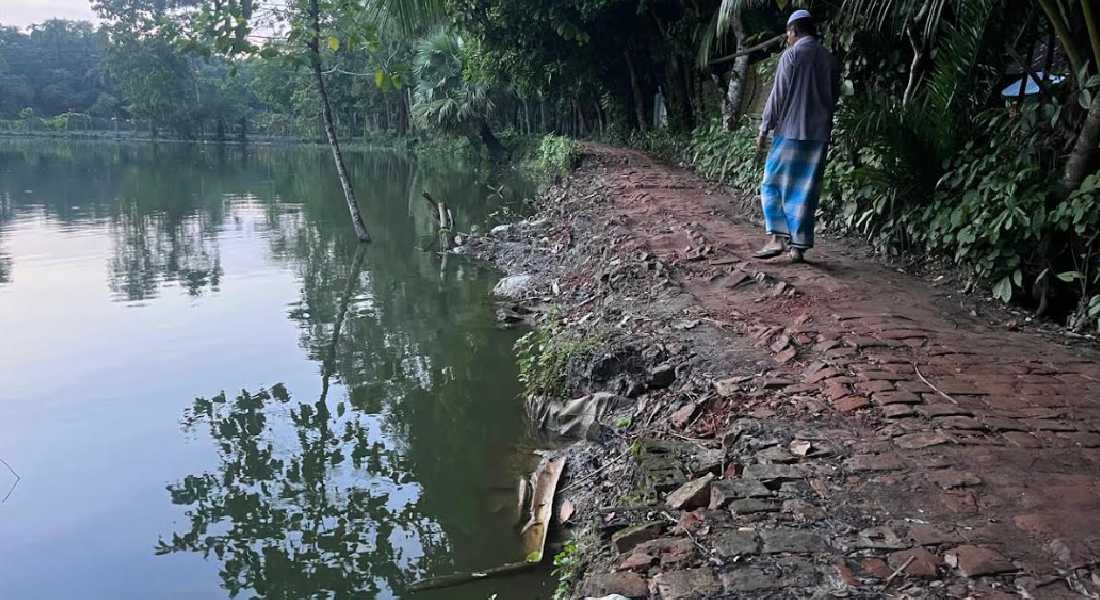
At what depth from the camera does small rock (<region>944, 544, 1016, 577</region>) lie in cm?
218

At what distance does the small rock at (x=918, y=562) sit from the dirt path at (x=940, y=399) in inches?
2.6

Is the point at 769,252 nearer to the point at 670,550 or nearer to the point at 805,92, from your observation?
the point at 805,92

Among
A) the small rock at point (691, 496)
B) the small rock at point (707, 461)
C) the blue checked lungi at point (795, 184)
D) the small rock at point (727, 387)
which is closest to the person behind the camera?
the small rock at point (691, 496)

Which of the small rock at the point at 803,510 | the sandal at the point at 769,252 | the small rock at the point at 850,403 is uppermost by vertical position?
the sandal at the point at 769,252

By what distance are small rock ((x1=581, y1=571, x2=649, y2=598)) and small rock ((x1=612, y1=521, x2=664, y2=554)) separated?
193 millimetres

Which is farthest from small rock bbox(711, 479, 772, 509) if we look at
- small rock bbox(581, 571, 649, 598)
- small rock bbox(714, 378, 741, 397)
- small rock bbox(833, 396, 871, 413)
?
small rock bbox(714, 378, 741, 397)

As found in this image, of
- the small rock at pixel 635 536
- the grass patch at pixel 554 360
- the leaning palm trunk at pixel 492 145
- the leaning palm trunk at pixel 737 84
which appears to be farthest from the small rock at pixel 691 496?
the leaning palm trunk at pixel 492 145

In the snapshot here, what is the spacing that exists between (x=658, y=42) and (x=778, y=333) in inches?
570

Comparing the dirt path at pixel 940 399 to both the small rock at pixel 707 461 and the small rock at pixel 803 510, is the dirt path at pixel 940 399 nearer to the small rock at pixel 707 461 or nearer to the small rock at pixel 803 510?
the small rock at pixel 803 510

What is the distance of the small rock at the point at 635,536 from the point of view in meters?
2.69

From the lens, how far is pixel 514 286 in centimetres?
933

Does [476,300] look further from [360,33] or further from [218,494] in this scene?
[218,494]

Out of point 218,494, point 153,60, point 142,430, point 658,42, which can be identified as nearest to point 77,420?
point 142,430

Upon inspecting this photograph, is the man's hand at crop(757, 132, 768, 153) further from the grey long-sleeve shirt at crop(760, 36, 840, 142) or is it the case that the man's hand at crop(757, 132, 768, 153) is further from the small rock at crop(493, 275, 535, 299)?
the small rock at crop(493, 275, 535, 299)
